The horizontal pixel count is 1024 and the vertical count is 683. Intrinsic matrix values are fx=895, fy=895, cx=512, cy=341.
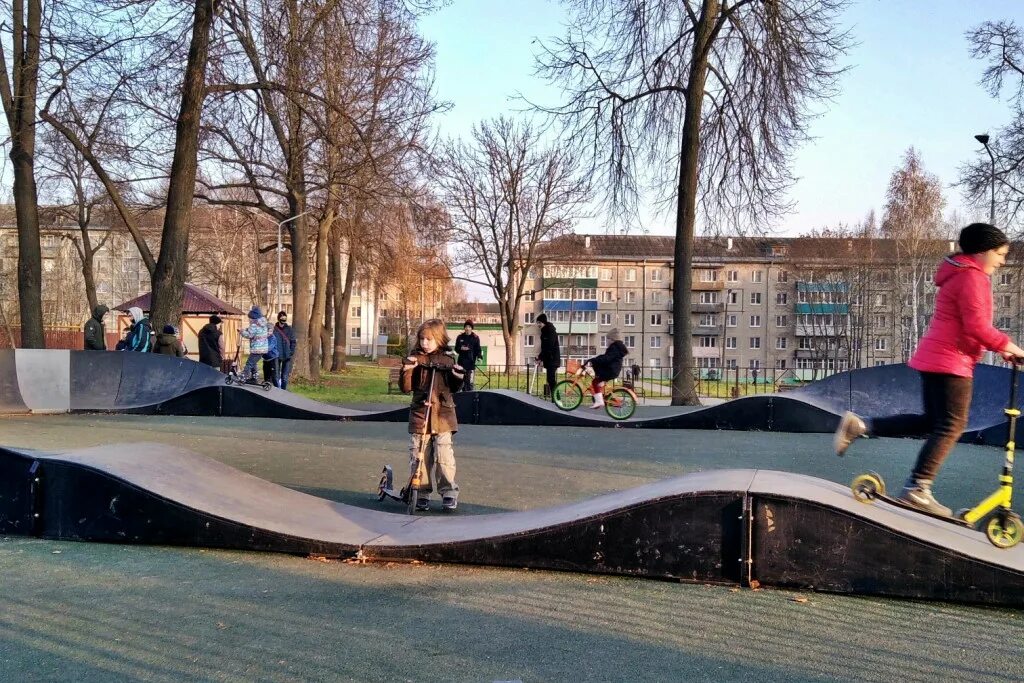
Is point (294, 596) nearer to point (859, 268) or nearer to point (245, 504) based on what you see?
point (245, 504)

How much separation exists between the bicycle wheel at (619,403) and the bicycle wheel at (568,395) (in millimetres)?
755

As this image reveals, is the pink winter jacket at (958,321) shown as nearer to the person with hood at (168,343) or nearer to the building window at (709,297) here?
the person with hood at (168,343)

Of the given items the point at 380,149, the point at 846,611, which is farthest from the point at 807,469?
the point at 380,149

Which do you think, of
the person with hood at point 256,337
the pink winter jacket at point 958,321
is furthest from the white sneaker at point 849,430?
the person with hood at point 256,337

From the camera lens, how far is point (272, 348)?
64.9 ft

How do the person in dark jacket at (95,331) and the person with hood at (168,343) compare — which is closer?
the person in dark jacket at (95,331)

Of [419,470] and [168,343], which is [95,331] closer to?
[168,343]

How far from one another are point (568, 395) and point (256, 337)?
271 inches

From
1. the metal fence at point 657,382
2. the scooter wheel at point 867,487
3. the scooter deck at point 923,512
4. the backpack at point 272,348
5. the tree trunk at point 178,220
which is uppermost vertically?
the tree trunk at point 178,220

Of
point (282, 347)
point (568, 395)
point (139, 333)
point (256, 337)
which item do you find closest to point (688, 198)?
point (568, 395)

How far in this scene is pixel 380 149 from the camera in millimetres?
24938

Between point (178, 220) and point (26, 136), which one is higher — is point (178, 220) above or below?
below

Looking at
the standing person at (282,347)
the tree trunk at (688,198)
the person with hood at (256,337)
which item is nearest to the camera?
the person with hood at (256,337)

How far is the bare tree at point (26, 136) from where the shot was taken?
19.1 meters
